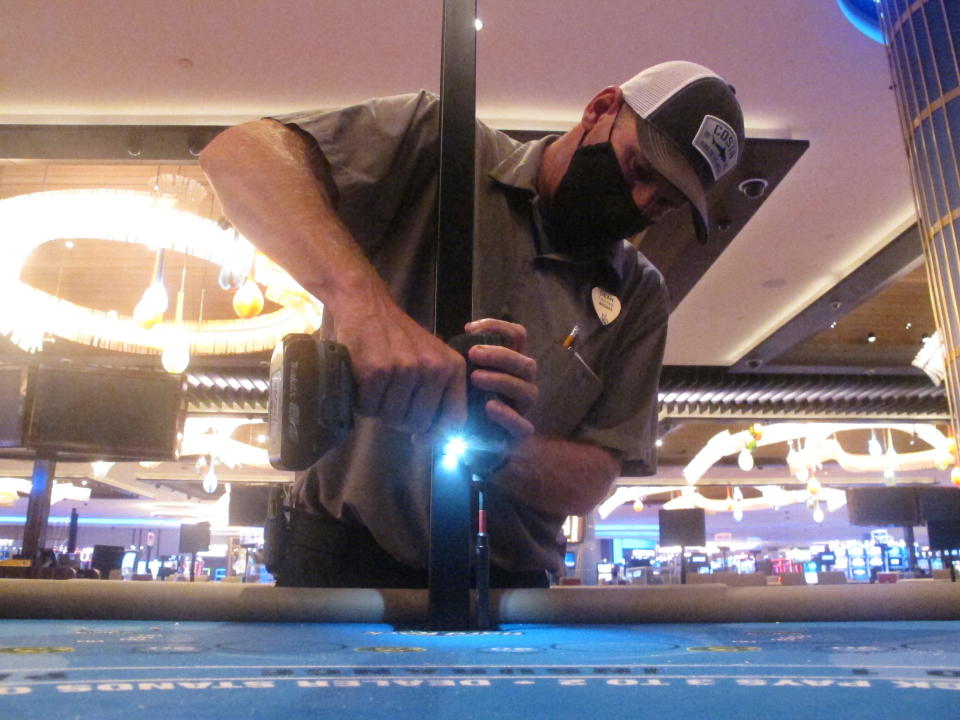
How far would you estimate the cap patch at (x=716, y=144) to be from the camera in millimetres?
1245

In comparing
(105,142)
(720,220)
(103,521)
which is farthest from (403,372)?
(103,521)

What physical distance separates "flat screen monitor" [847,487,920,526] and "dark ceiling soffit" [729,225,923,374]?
603 centimetres

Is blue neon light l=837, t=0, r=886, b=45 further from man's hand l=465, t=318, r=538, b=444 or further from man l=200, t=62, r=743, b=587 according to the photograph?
man's hand l=465, t=318, r=538, b=444

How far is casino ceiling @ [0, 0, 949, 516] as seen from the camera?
3.73 meters

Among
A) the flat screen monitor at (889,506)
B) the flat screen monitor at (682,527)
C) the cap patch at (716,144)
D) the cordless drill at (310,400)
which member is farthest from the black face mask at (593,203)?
the flat screen monitor at (682,527)

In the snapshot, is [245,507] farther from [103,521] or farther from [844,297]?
[103,521]

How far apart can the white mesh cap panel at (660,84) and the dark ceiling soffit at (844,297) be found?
16.7ft

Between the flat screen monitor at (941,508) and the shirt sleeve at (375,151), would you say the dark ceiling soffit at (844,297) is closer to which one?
the flat screen monitor at (941,508)

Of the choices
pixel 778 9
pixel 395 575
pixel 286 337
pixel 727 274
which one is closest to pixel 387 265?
pixel 395 575

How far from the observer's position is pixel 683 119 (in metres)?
1.23

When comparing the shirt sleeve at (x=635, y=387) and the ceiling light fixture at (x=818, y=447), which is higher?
the ceiling light fixture at (x=818, y=447)

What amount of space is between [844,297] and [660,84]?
6.08 meters

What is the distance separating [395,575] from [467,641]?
0.47m

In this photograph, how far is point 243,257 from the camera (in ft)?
13.1
